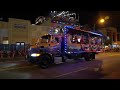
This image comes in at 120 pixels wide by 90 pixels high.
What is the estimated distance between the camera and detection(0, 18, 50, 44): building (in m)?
38.4

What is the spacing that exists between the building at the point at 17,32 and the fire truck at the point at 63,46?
14.5 metres

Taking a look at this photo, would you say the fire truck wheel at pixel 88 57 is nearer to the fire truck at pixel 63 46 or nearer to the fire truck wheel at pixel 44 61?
the fire truck at pixel 63 46

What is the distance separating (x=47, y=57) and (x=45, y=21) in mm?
35059

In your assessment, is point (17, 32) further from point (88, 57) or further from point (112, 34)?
point (112, 34)

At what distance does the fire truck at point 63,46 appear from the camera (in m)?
17.4

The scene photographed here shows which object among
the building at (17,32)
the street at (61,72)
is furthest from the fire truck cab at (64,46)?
the building at (17,32)

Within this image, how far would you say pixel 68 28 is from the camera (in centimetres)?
2033

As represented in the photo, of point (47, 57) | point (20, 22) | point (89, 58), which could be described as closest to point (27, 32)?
point (20, 22)

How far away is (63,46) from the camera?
19781mm

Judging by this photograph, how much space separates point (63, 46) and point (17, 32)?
70.6 ft
